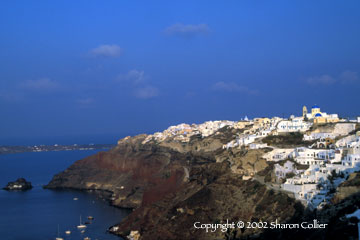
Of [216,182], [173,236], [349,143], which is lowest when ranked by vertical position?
[173,236]

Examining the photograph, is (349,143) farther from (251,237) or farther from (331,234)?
(331,234)

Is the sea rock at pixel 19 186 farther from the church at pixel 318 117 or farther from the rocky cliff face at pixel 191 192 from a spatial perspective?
the church at pixel 318 117

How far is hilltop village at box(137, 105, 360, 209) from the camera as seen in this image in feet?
140

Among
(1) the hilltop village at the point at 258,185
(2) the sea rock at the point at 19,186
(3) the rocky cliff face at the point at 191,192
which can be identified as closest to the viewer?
(1) the hilltop village at the point at 258,185

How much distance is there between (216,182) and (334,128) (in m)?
19.3

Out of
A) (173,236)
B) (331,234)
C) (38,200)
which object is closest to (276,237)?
(331,234)

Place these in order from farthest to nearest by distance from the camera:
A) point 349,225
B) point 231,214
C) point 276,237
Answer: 1. point 231,214
2. point 276,237
3. point 349,225

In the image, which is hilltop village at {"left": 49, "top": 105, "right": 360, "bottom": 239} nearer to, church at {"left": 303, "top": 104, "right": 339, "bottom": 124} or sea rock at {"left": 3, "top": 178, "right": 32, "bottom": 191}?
church at {"left": 303, "top": 104, "right": 339, "bottom": 124}

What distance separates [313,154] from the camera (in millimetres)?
51781

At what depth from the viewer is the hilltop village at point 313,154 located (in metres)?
42.5

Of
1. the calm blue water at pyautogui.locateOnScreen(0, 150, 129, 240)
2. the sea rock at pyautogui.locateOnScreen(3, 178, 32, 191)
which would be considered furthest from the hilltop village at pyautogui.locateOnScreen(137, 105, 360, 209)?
the sea rock at pyautogui.locateOnScreen(3, 178, 32, 191)

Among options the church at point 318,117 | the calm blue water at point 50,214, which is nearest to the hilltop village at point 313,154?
the church at point 318,117

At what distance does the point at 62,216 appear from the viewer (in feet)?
212

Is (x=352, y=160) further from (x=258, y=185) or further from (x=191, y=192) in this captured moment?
(x=191, y=192)
